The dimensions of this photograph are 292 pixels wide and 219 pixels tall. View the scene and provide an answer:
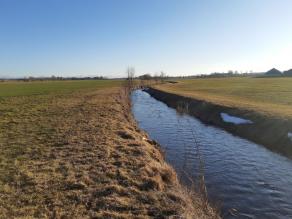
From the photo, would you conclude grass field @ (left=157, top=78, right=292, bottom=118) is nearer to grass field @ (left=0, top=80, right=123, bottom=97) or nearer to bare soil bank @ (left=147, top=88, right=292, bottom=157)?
bare soil bank @ (left=147, top=88, right=292, bottom=157)

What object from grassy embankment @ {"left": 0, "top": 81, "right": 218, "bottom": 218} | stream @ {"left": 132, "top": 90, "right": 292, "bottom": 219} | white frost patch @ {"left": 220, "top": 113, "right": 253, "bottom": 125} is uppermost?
grassy embankment @ {"left": 0, "top": 81, "right": 218, "bottom": 218}

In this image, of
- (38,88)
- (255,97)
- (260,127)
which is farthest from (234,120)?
(38,88)

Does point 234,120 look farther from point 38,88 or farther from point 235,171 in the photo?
point 38,88

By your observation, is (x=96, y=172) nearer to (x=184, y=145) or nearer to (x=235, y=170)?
(x=235, y=170)

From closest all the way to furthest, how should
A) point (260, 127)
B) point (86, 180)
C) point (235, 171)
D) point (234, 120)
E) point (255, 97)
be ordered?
1. point (86, 180)
2. point (235, 171)
3. point (260, 127)
4. point (234, 120)
5. point (255, 97)

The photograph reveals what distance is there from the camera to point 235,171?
15.2 meters

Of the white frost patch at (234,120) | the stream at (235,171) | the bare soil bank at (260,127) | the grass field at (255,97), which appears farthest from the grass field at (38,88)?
the stream at (235,171)

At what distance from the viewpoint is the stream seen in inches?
431

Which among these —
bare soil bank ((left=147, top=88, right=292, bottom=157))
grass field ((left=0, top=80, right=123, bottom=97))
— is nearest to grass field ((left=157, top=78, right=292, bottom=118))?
bare soil bank ((left=147, top=88, right=292, bottom=157))

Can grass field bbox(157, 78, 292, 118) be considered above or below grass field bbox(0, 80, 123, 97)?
above

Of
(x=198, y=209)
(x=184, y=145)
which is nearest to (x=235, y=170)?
(x=184, y=145)

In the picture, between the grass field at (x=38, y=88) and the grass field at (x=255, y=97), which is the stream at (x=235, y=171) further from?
the grass field at (x=38, y=88)

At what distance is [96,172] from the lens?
1166 centimetres

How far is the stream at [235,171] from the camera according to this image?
431 inches
